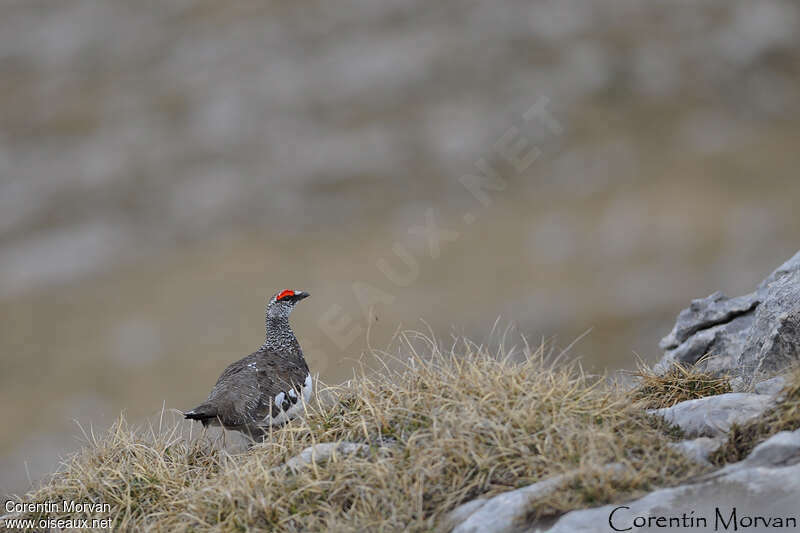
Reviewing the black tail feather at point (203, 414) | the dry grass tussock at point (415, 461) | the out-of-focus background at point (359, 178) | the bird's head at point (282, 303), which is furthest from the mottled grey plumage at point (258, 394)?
the out-of-focus background at point (359, 178)

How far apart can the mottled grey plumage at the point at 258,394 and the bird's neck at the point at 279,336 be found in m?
0.09

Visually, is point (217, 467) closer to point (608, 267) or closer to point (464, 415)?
point (464, 415)

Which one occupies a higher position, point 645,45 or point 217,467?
point 645,45

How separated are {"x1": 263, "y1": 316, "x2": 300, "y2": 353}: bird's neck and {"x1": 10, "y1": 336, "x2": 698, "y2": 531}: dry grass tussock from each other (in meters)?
2.41

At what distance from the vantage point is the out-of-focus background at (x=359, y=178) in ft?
90.8

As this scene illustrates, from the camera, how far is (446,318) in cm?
2666

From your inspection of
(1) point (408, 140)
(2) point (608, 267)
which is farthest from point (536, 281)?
(1) point (408, 140)

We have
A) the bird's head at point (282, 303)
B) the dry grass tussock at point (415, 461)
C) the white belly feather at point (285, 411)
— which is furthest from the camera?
the bird's head at point (282, 303)

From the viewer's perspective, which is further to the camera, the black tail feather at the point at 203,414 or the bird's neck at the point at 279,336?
the bird's neck at the point at 279,336

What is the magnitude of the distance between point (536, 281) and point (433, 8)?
22.4 meters

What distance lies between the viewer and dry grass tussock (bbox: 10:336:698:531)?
4.86 meters

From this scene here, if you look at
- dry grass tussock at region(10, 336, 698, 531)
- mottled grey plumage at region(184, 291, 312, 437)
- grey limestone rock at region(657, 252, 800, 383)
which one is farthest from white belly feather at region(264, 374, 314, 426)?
grey limestone rock at region(657, 252, 800, 383)

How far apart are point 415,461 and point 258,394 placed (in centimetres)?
244

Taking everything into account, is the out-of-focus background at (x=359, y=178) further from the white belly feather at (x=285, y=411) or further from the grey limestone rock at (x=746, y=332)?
the grey limestone rock at (x=746, y=332)
